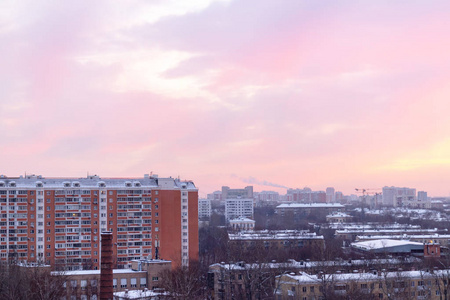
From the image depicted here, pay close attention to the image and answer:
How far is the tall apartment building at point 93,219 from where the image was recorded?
26906 millimetres

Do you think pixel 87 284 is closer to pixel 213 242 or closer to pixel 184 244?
pixel 184 244

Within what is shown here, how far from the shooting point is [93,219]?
2784cm

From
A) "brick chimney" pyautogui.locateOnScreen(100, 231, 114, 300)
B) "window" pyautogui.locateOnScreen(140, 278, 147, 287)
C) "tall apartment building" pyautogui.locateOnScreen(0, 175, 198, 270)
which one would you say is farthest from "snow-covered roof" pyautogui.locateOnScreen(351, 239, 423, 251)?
"brick chimney" pyautogui.locateOnScreen(100, 231, 114, 300)

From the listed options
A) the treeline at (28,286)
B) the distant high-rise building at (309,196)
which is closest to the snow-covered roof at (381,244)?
the treeline at (28,286)

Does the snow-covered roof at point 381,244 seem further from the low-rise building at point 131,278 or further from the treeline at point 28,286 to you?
the treeline at point 28,286

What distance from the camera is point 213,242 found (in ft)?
136

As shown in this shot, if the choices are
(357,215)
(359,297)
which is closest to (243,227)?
(357,215)

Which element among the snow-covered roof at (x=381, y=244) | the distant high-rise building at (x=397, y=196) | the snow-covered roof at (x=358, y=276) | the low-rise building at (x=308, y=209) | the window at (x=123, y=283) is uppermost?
the distant high-rise building at (x=397, y=196)

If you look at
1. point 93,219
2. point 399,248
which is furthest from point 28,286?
point 399,248

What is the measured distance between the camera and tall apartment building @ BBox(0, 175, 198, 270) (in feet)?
88.3

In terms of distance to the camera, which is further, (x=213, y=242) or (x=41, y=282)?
(x=213, y=242)

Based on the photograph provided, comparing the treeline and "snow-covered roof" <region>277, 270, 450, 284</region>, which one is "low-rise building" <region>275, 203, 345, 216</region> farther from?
the treeline

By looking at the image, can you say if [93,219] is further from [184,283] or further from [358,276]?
[358,276]

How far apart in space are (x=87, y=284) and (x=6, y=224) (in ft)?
23.3
